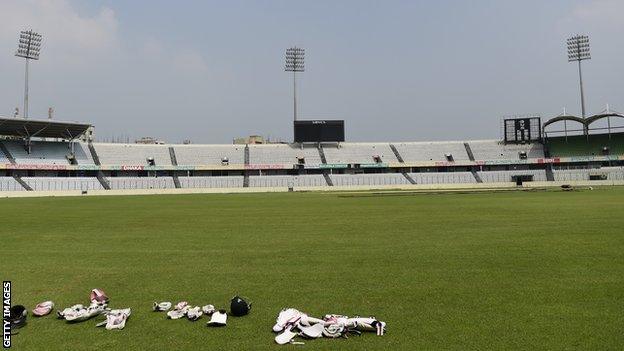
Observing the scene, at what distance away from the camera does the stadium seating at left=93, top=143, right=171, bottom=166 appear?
79312 mm

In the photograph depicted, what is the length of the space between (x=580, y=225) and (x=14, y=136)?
79964 millimetres

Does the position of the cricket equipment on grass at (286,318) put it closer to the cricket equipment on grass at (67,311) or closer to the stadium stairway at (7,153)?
the cricket equipment on grass at (67,311)

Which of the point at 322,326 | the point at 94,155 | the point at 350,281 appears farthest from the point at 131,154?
the point at 322,326

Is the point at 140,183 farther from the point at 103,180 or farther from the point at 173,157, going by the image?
the point at 173,157

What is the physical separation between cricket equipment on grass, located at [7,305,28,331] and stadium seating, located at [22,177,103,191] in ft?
231

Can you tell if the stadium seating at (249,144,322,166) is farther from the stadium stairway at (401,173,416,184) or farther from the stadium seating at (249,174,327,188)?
the stadium stairway at (401,173,416,184)

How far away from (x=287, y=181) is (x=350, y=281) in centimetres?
7575

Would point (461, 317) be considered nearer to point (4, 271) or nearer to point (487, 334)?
point (487, 334)

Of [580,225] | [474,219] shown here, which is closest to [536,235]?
[580,225]

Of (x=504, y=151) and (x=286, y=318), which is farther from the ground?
(x=504, y=151)

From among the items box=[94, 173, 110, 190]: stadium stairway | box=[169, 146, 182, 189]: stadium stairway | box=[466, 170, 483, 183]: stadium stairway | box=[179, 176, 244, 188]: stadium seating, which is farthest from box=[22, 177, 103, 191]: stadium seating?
box=[466, 170, 483, 183]: stadium stairway

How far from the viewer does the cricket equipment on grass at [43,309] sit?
7191 mm

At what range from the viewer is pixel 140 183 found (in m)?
77.2

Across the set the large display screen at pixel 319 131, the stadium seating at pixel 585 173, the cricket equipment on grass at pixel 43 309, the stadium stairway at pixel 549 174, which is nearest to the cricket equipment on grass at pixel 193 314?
the cricket equipment on grass at pixel 43 309
